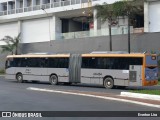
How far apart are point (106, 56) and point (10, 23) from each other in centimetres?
3228

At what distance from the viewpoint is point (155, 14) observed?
3847 cm

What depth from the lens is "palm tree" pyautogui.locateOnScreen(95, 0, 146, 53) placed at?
36625 millimetres

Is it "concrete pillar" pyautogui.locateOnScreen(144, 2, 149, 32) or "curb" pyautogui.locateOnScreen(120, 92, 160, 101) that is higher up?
"concrete pillar" pyautogui.locateOnScreen(144, 2, 149, 32)

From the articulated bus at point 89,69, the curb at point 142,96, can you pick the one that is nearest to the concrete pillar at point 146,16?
the articulated bus at point 89,69

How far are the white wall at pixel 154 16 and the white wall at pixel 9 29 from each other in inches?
938

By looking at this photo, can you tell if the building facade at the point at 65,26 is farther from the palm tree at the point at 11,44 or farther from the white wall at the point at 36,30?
the palm tree at the point at 11,44

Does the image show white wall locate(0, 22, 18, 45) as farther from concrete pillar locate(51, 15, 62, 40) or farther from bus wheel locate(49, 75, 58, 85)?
bus wheel locate(49, 75, 58, 85)

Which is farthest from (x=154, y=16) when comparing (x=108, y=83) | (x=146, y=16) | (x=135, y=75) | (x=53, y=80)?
(x=135, y=75)

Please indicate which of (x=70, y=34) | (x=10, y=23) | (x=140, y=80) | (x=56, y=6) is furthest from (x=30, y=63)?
(x=10, y=23)

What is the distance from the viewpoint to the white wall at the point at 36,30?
4988 cm

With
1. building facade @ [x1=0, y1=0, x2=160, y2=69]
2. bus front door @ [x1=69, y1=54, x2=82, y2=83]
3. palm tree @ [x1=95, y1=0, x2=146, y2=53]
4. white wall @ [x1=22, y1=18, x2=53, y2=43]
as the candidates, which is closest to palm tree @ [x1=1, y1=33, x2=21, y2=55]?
building facade @ [x1=0, y1=0, x2=160, y2=69]

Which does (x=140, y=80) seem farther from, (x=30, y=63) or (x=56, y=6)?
(x=56, y=6)

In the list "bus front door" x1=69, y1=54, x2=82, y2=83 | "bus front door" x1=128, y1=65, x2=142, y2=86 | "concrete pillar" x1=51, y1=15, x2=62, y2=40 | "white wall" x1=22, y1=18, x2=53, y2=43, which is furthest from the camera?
"white wall" x1=22, y1=18, x2=53, y2=43

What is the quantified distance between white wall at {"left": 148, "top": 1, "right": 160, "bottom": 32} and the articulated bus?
13012mm
